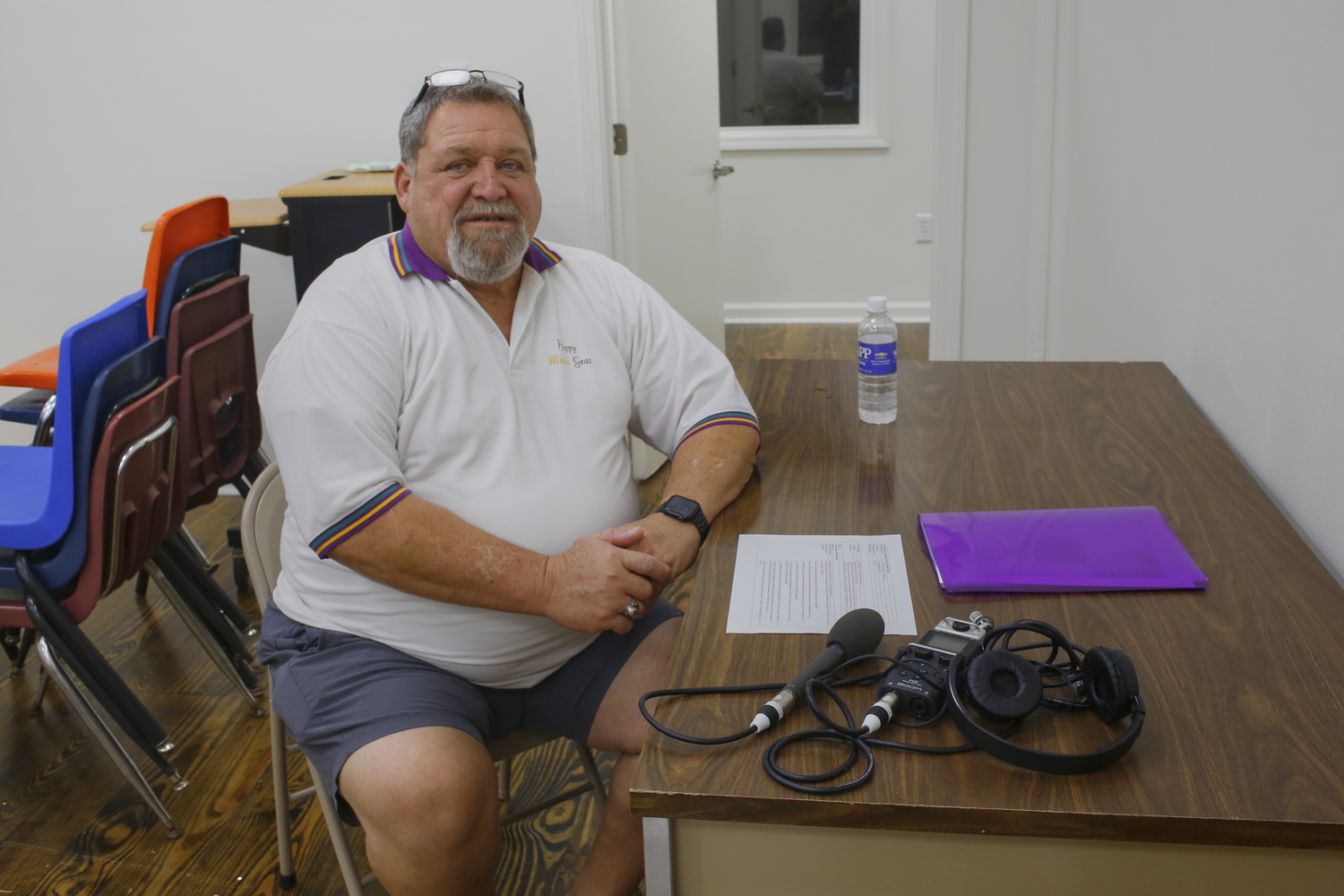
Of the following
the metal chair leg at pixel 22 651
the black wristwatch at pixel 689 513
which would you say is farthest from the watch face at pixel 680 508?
the metal chair leg at pixel 22 651

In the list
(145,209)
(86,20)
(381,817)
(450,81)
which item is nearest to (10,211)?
(145,209)

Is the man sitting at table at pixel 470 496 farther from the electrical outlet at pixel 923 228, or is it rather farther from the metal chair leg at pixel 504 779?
the electrical outlet at pixel 923 228

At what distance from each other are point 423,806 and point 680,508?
1.66 feet

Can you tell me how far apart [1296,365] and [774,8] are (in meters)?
4.30

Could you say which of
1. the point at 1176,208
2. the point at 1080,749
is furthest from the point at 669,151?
the point at 1080,749

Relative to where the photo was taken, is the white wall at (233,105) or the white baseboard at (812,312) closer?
the white wall at (233,105)

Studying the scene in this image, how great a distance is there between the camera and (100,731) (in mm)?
1926

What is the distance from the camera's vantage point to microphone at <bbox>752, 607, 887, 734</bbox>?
93cm

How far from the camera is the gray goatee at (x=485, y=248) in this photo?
5.09 feet

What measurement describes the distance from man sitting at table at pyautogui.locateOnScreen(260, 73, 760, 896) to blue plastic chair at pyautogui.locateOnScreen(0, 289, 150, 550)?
1.86 ft

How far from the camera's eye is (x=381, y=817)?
4.17 ft

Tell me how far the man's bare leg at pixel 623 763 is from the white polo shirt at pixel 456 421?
0.10 meters

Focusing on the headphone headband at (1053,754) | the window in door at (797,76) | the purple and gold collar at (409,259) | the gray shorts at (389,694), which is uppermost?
the window in door at (797,76)

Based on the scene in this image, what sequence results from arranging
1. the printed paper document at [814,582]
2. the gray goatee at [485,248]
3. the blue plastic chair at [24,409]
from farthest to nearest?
the blue plastic chair at [24,409] → the gray goatee at [485,248] → the printed paper document at [814,582]
